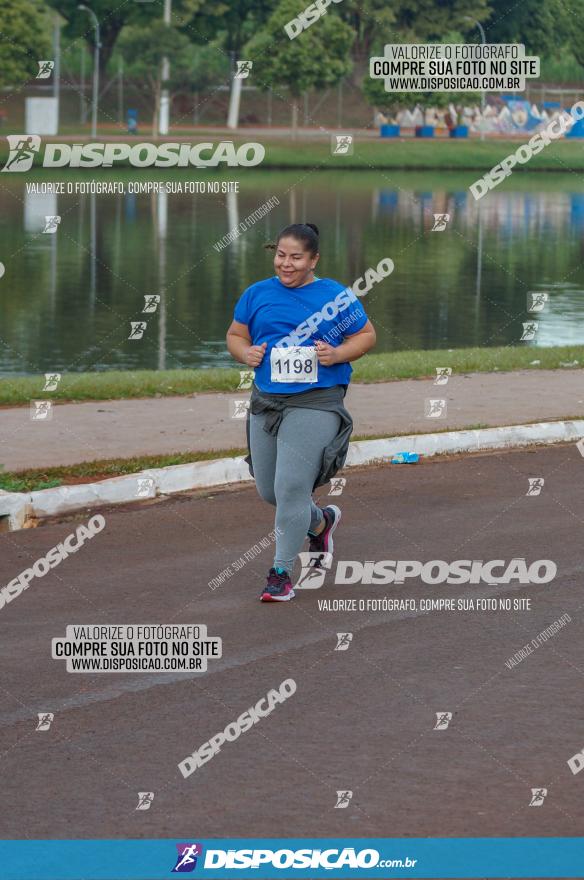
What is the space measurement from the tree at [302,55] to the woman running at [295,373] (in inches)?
2871

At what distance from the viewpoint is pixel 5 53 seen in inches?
2874

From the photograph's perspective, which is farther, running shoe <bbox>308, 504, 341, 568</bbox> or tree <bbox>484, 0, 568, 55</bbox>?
tree <bbox>484, 0, 568, 55</bbox>

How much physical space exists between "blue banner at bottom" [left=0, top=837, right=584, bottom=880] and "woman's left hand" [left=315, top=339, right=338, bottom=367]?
3.08 metres

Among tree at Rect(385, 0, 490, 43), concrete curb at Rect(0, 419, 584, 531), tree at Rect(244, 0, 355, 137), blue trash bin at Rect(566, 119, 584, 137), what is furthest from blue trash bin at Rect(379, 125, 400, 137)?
concrete curb at Rect(0, 419, 584, 531)

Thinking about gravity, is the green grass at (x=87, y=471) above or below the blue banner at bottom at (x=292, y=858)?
above

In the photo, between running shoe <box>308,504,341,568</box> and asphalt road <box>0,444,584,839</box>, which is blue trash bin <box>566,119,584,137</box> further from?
running shoe <box>308,504,341,568</box>

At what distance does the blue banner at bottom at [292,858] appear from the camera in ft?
15.8

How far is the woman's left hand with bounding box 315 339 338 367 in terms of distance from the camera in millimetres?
7672

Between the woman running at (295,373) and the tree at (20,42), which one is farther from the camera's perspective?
the tree at (20,42)

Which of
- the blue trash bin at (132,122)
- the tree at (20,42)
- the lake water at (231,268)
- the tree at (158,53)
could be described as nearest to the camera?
the lake water at (231,268)

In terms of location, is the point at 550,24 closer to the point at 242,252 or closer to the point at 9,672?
the point at 242,252

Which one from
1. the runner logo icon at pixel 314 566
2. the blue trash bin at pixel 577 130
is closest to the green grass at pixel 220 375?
the runner logo icon at pixel 314 566

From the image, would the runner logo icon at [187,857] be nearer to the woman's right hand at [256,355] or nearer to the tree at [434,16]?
the woman's right hand at [256,355]

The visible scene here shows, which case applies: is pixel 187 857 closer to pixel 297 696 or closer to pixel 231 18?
pixel 297 696
